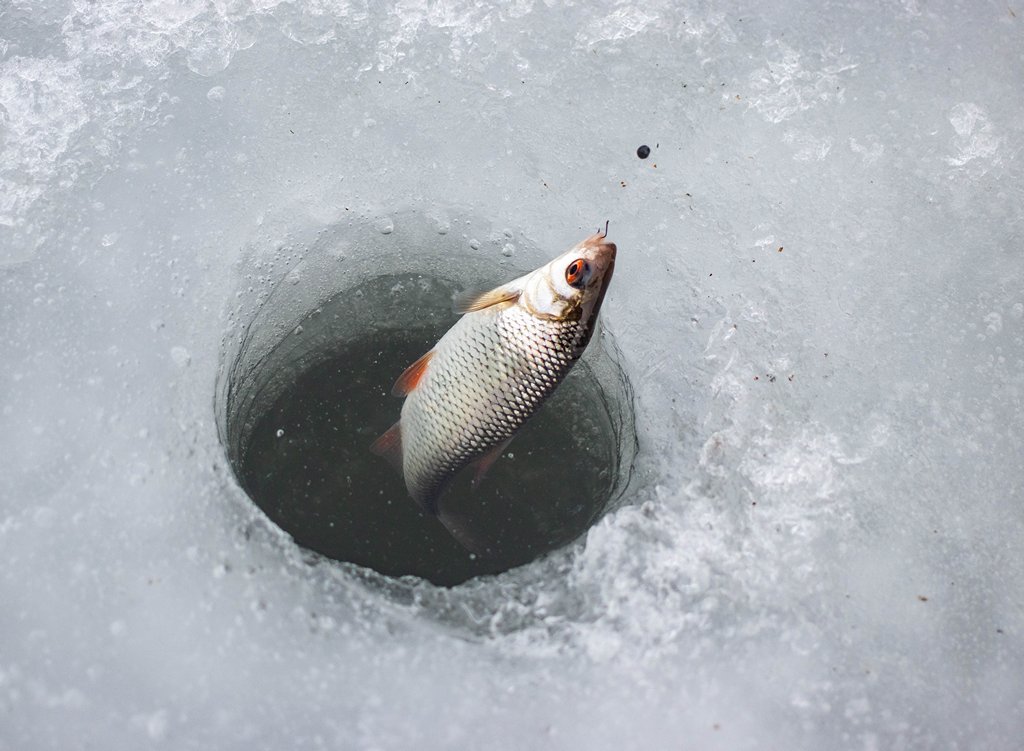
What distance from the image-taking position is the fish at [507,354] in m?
1.96

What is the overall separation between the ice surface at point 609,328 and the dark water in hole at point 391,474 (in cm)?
35

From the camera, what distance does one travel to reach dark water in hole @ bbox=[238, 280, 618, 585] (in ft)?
8.31

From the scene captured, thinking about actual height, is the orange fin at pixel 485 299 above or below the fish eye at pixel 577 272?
below

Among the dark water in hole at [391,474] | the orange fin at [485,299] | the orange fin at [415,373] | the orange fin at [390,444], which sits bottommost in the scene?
the dark water in hole at [391,474]

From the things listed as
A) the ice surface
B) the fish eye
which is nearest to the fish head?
the fish eye

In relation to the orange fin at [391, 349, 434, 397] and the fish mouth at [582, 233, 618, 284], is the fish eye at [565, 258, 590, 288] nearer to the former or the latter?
the fish mouth at [582, 233, 618, 284]

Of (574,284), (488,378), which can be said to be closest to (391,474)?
(488,378)

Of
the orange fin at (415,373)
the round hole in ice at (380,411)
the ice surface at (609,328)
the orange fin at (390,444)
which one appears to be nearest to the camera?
the ice surface at (609,328)

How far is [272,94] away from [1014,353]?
6.91 feet

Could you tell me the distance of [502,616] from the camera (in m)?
2.01

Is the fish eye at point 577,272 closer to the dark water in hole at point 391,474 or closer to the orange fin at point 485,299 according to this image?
the orange fin at point 485,299

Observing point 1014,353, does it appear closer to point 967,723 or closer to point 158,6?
point 967,723

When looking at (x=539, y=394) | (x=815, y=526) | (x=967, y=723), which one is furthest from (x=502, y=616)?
(x=967, y=723)

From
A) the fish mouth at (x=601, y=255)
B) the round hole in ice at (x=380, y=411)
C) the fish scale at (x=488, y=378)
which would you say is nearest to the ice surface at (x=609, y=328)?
the round hole in ice at (x=380, y=411)
